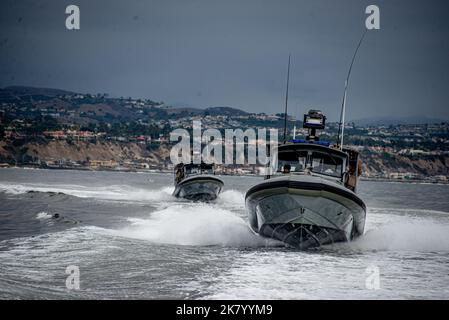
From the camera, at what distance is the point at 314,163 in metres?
16.2

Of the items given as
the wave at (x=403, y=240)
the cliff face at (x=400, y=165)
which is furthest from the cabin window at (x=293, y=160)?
the cliff face at (x=400, y=165)

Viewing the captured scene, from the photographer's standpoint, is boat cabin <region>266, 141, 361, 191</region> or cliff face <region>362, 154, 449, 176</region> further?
cliff face <region>362, 154, 449, 176</region>

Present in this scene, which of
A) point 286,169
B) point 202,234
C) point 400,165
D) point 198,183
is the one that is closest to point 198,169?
point 198,183

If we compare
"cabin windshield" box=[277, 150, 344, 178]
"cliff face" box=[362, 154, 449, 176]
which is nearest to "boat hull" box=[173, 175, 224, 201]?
"cabin windshield" box=[277, 150, 344, 178]

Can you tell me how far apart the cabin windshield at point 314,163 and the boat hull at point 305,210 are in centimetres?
130

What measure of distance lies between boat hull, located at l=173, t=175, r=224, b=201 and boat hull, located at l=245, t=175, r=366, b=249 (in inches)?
957

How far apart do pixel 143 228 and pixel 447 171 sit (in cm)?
18274

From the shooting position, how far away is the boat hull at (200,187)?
132ft

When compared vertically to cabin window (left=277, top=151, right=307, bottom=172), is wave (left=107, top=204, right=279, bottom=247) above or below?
below

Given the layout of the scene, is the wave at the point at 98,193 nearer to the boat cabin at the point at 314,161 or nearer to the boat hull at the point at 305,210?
the boat cabin at the point at 314,161

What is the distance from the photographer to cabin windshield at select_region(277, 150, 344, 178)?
16156mm

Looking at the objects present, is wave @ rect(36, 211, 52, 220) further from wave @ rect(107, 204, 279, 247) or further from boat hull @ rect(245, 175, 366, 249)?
boat hull @ rect(245, 175, 366, 249)
